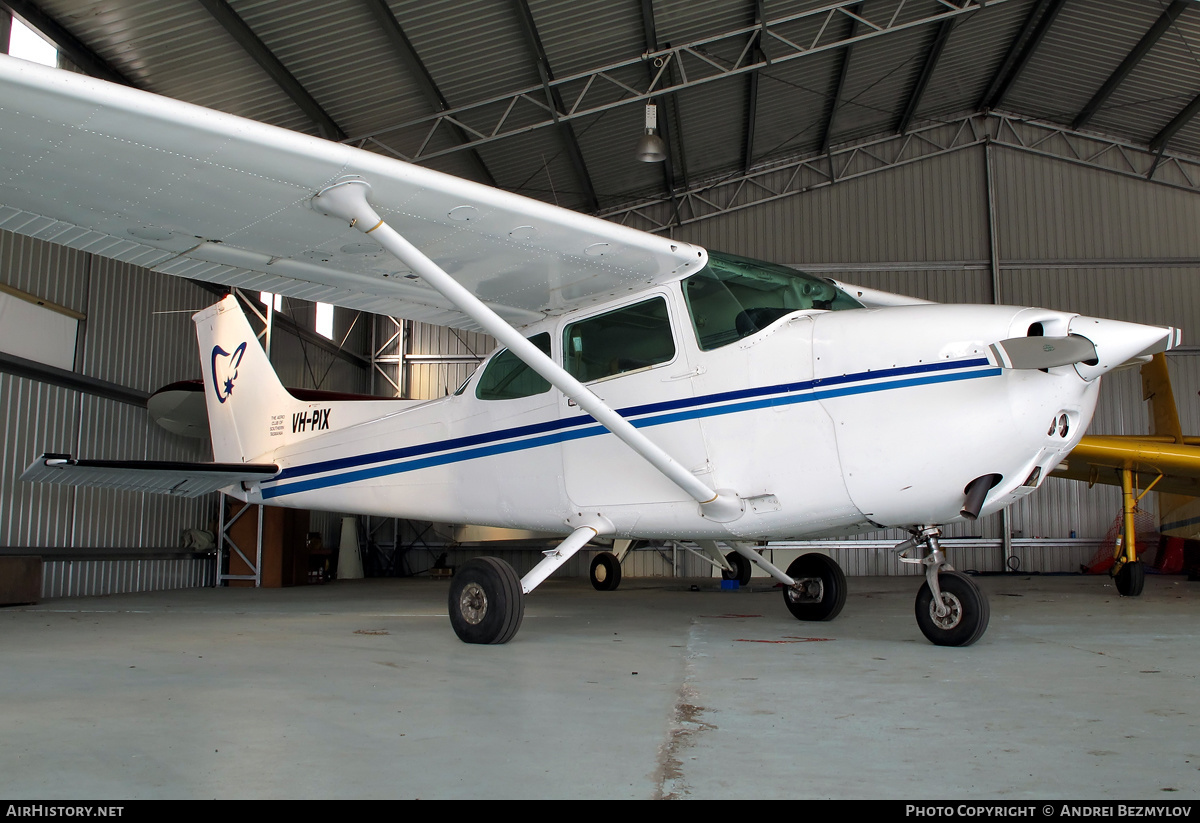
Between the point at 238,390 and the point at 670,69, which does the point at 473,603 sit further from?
the point at 670,69

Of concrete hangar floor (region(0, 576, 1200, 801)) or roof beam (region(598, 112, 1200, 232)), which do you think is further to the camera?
roof beam (region(598, 112, 1200, 232))

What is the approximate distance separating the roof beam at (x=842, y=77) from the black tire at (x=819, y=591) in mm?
10889

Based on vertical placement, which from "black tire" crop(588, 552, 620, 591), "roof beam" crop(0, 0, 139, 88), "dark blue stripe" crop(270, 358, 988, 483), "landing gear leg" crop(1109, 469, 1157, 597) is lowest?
"black tire" crop(588, 552, 620, 591)

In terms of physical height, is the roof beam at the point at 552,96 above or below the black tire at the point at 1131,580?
above

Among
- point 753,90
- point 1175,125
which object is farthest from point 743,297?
point 1175,125

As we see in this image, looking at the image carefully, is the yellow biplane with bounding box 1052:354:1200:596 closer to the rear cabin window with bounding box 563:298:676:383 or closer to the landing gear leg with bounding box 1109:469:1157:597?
the landing gear leg with bounding box 1109:469:1157:597

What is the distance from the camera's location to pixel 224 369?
31.8 ft

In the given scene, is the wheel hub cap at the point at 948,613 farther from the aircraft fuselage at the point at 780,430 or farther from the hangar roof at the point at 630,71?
the hangar roof at the point at 630,71

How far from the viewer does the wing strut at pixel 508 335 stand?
4844mm

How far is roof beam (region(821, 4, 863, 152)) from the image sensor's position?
15.4 metres

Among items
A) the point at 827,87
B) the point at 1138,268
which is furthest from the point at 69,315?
the point at 1138,268

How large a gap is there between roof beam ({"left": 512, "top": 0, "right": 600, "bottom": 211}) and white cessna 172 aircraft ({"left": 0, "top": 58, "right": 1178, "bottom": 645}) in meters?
6.98

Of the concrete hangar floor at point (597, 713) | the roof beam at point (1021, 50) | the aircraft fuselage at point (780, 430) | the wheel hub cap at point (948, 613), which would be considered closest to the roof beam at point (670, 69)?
the roof beam at point (1021, 50)

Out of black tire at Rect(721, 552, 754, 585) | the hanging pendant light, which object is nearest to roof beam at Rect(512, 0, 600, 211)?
the hanging pendant light
